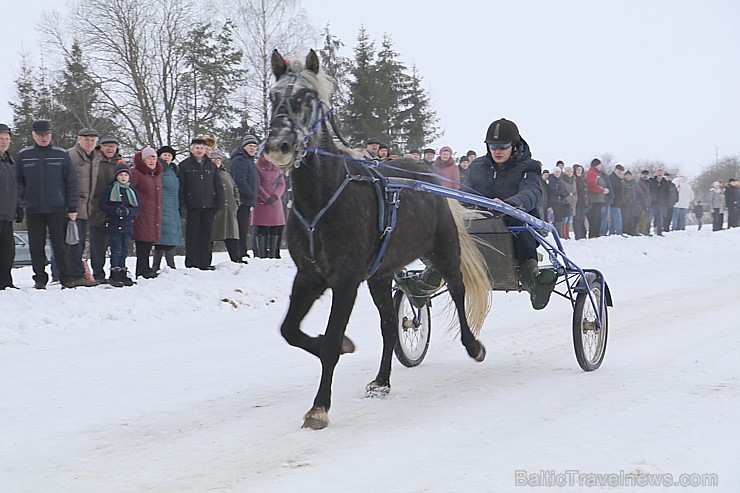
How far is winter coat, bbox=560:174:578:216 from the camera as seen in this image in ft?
58.9

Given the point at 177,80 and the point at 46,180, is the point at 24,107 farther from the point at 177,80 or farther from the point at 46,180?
the point at 46,180

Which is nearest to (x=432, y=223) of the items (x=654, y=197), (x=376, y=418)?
(x=376, y=418)

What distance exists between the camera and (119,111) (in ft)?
89.6

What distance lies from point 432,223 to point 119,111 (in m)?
23.8

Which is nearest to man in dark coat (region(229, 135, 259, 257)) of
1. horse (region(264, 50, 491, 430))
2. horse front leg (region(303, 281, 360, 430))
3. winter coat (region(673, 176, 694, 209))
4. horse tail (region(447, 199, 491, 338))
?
horse tail (region(447, 199, 491, 338))

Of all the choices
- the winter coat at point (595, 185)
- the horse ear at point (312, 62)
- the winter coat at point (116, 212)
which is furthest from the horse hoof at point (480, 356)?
the winter coat at point (595, 185)

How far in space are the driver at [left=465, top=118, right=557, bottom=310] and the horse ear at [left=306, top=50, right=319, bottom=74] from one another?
2311mm

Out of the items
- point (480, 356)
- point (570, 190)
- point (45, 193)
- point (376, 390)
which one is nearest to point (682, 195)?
point (570, 190)

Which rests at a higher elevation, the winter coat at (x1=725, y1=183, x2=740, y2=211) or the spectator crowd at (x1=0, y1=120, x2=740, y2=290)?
the winter coat at (x1=725, y1=183, x2=740, y2=211)

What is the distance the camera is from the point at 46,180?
29.3 feet

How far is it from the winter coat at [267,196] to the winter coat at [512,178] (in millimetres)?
5576

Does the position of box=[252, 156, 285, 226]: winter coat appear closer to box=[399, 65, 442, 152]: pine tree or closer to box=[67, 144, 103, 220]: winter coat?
box=[67, 144, 103, 220]: winter coat

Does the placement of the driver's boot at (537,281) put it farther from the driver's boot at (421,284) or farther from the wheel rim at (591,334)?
the driver's boot at (421,284)

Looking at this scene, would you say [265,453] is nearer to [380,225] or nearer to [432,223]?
[380,225]
